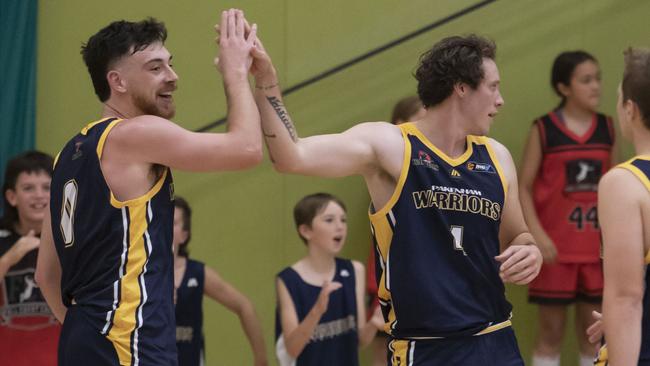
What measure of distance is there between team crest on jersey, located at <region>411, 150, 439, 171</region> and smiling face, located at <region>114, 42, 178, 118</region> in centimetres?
90

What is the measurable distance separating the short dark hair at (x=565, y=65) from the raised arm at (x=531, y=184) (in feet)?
1.11

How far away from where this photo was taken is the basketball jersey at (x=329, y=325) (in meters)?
6.03

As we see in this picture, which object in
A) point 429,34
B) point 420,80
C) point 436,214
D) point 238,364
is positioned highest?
point 429,34

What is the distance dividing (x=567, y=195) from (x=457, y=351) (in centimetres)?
340

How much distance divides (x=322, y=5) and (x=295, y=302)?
2245 mm

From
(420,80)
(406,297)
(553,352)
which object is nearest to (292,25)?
(553,352)

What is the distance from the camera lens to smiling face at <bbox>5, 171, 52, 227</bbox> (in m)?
5.61

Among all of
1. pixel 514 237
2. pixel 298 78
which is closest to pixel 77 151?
pixel 514 237

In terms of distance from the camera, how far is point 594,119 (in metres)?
7.10

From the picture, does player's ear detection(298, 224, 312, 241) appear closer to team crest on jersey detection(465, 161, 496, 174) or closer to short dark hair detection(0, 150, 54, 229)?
short dark hair detection(0, 150, 54, 229)

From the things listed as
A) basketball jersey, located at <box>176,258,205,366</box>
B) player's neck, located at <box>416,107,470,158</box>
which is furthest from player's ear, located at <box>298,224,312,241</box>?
player's neck, located at <box>416,107,470,158</box>

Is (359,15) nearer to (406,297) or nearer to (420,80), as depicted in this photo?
(420,80)

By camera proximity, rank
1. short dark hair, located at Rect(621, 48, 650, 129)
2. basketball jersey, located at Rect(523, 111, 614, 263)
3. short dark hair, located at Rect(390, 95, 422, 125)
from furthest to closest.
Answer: basketball jersey, located at Rect(523, 111, 614, 263), short dark hair, located at Rect(390, 95, 422, 125), short dark hair, located at Rect(621, 48, 650, 129)

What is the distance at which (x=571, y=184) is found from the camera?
6961 millimetres
